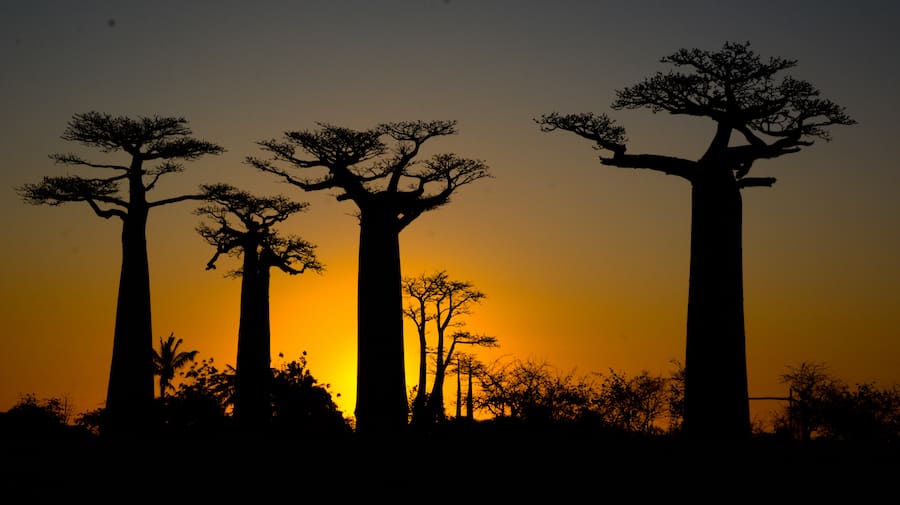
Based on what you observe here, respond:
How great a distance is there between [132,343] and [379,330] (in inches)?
237

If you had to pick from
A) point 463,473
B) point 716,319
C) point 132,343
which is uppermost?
point 132,343

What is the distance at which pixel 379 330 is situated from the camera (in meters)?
20.6

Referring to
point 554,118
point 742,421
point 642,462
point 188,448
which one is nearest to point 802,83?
point 554,118

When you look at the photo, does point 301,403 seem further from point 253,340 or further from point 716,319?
point 716,319

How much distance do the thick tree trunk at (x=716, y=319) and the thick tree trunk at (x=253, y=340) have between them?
11054 mm

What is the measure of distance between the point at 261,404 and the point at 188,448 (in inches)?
361

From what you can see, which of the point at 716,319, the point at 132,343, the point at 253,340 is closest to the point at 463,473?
the point at 716,319

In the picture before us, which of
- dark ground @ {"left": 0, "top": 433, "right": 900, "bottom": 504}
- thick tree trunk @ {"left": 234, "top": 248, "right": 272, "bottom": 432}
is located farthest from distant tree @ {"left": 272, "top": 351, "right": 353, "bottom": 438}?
dark ground @ {"left": 0, "top": 433, "right": 900, "bottom": 504}

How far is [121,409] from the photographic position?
23.0 meters

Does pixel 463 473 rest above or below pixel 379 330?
below

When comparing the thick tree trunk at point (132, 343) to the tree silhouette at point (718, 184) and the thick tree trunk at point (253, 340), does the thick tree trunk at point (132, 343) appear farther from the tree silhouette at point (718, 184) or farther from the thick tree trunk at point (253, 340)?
the tree silhouette at point (718, 184)

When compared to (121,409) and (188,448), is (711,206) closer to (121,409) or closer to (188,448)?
(188,448)

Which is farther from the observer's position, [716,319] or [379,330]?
[379,330]

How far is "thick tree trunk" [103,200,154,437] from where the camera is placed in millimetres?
22953
